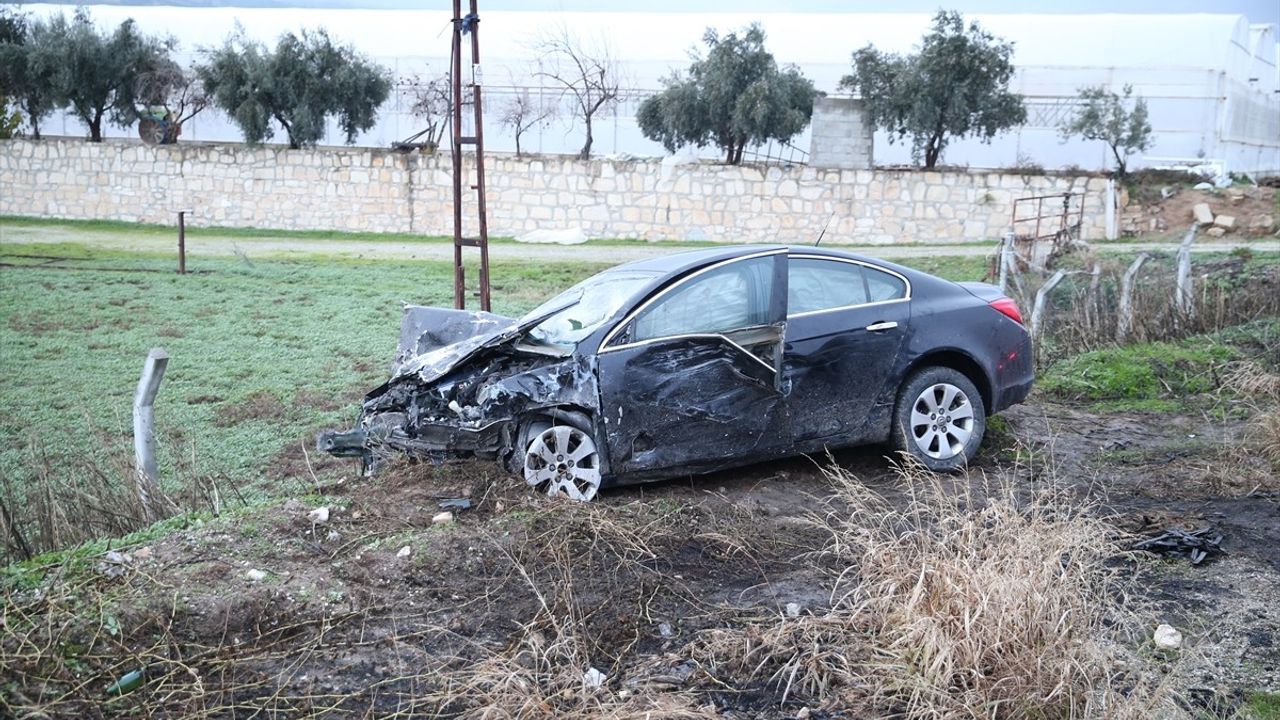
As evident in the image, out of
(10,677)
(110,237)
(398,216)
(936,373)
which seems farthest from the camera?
(398,216)

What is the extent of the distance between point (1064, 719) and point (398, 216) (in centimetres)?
2705

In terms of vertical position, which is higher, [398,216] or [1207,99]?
[1207,99]

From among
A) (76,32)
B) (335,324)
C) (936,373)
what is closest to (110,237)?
(76,32)

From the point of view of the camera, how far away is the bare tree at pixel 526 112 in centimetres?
3419

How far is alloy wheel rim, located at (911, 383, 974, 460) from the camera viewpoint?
7.59 m

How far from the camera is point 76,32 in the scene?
108 ft

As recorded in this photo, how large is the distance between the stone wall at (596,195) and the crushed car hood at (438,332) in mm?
20492

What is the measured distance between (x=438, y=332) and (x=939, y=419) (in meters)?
3.49

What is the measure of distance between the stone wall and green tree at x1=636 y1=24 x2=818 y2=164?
2191mm

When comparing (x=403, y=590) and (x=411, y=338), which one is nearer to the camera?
(x=403, y=590)

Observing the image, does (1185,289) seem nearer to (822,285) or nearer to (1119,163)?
(822,285)

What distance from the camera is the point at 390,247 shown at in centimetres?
2642

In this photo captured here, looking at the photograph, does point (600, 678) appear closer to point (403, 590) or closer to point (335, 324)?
point (403, 590)

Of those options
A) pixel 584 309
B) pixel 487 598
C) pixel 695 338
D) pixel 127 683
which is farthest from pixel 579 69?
pixel 127 683
